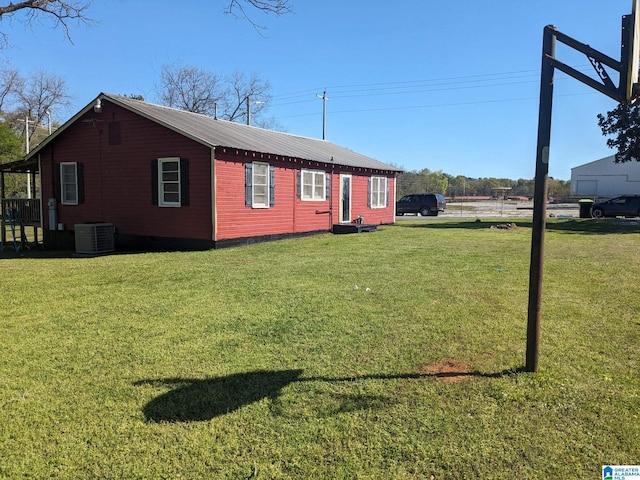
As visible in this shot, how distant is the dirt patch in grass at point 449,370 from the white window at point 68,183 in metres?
14.2

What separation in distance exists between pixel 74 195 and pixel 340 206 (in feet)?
30.5

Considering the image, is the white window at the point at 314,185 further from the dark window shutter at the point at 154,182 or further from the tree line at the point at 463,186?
the tree line at the point at 463,186

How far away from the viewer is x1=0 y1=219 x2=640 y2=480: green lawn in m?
2.68

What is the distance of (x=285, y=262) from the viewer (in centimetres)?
968

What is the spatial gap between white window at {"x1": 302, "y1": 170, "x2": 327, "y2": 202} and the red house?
1.4 inches

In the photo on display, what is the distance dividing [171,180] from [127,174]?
170cm

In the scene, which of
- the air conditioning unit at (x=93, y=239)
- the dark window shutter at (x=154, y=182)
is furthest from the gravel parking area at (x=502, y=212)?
the air conditioning unit at (x=93, y=239)

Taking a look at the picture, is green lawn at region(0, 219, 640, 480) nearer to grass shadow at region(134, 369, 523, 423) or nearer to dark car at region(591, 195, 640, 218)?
grass shadow at region(134, 369, 523, 423)

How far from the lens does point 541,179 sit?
361 centimetres

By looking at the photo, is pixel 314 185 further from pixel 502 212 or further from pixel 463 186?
pixel 463 186

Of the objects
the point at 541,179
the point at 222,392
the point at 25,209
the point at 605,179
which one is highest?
the point at 605,179

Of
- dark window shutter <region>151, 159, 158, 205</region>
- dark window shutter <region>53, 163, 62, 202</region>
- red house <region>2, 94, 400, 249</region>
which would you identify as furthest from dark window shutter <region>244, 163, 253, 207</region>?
dark window shutter <region>53, 163, 62, 202</region>

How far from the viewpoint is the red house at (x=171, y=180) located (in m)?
12.4

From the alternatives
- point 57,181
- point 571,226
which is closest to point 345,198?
point 57,181
